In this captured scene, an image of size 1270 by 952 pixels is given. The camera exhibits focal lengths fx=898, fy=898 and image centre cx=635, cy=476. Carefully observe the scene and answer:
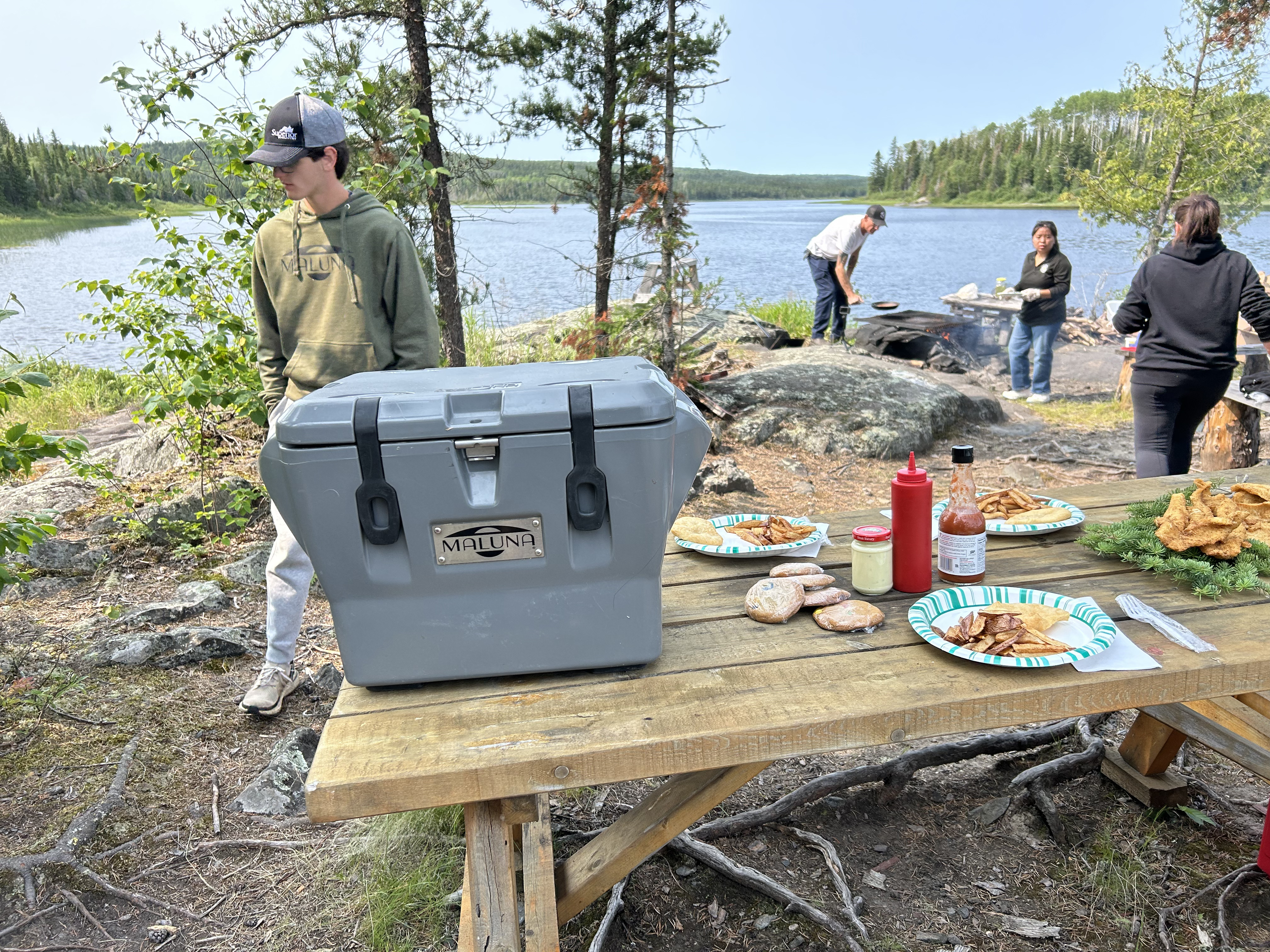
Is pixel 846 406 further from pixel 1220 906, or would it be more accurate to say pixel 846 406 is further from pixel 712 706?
pixel 712 706

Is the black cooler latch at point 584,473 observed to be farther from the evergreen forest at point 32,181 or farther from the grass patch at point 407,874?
the evergreen forest at point 32,181

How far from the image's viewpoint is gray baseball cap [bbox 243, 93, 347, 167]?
244 cm

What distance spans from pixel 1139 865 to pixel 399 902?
6.21ft

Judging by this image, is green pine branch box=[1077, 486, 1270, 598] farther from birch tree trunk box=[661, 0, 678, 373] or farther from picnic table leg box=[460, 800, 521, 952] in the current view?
birch tree trunk box=[661, 0, 678, 373]

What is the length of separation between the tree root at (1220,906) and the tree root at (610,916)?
1.26 m

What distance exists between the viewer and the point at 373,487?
129cm

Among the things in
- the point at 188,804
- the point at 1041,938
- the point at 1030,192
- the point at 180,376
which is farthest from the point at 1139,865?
the point at 1030,192

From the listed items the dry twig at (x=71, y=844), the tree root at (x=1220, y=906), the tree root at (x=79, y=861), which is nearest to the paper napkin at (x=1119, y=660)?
Answer: the tree root at (x=1220, y=906)

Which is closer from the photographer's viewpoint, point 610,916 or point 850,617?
point 850,617

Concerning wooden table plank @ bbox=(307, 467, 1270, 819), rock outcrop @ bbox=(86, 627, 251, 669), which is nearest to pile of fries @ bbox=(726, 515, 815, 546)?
wooden table plank @ bbox=(307, 467, 1270, 819)

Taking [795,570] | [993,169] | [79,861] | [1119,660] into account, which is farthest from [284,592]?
[993,169]

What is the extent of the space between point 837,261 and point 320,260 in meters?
7.02

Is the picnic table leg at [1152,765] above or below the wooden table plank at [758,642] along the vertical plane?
below

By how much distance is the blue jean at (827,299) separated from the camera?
30.0 feet
